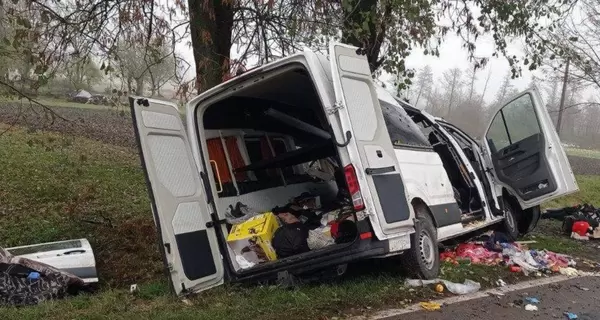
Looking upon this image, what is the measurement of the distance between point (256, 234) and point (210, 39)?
3070mm

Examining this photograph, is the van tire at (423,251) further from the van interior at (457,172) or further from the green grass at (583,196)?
the green grass at (583,196)

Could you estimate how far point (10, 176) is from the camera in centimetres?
1013

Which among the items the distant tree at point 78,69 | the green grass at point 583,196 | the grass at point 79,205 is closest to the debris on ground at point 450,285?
the grass at point 79,205

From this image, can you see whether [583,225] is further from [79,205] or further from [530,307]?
[79,205]

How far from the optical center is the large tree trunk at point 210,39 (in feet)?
23.2

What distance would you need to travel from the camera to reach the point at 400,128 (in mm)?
5867

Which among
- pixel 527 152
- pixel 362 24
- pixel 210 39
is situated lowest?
pixel 527 152

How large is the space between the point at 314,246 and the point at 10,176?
293 inches

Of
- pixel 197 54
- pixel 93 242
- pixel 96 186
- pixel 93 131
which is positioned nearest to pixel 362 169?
pixel 197 54

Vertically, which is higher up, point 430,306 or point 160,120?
point 160,120

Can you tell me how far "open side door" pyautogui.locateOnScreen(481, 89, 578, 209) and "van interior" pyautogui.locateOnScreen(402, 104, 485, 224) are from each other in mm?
839

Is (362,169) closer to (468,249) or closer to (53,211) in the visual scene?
(468,249)

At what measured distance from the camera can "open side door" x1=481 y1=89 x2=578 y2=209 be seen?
7691mm

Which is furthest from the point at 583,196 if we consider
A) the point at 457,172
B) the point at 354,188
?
the point at 354,188
